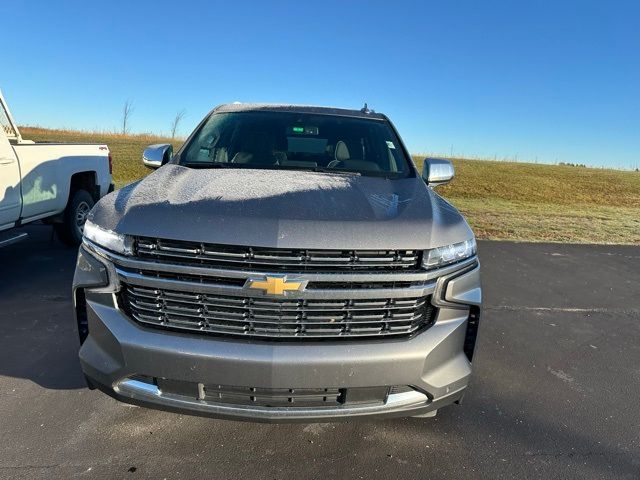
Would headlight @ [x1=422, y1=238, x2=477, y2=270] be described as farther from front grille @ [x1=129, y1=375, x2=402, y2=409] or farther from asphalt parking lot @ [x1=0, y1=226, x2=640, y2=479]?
asphalt parking lot @ [x1=0, y1=226, x2=640, y2=479]

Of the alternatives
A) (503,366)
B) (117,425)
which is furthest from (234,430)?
(503,366)

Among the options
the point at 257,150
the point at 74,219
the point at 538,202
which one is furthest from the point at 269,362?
the point at 538,202

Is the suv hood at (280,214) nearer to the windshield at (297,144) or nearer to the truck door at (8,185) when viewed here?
the windshield at (297,144)

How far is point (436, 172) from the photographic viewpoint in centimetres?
378

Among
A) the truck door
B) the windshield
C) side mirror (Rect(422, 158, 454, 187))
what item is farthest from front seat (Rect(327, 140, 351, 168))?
the truck door

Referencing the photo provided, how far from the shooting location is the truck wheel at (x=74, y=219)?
659 centimetres

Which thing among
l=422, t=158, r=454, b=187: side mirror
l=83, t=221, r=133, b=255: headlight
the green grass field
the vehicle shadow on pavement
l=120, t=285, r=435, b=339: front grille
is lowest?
the green grass field

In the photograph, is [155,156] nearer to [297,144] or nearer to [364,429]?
[297,144]

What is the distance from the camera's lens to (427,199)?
2.77 metres

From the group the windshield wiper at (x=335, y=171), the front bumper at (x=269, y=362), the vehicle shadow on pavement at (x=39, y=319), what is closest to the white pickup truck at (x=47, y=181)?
the vehicle shadow on pavement at (x=39, y=319)

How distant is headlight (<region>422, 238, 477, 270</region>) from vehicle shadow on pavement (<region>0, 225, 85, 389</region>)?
2398mm

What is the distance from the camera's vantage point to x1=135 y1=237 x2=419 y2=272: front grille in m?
2.13

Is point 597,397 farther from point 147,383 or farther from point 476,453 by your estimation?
point 147,383

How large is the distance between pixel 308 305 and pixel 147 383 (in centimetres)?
85
